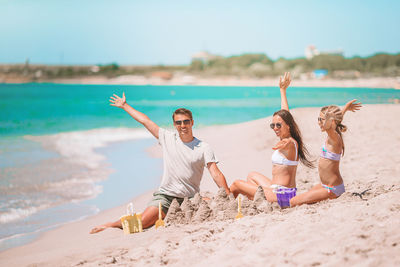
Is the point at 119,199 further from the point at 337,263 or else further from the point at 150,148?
the point at 150,148

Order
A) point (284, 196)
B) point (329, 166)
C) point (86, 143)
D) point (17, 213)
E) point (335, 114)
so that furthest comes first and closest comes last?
point (86, 143), point (17, 213), point (284, 196), point (329, 166), point (335, 114)

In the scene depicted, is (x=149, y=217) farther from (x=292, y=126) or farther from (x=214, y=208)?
(x=292, y=126)

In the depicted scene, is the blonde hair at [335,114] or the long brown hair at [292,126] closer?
the blonde hair at [335,114]

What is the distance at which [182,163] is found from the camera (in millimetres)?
4664

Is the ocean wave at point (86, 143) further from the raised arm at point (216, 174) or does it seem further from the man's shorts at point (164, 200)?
the raised arm at point (216, 174)

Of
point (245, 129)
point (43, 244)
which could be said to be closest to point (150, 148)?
point (245, 129)

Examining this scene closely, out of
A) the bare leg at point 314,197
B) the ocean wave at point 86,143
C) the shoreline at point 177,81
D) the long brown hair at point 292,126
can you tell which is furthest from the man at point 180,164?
the shoreline at point 177,81

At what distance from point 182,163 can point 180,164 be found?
30mm

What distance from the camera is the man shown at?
462 cm

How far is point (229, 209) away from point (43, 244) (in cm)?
248

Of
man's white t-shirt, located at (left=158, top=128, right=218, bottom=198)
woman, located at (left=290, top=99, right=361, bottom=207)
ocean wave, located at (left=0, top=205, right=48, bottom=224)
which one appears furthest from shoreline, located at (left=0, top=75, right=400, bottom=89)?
man's white t-shirt, located at (left=158, top=128, right=218, bottom=198)

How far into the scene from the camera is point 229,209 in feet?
14.4

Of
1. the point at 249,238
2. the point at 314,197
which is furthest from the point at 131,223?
the point at 314,197

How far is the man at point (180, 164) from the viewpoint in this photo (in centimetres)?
462
